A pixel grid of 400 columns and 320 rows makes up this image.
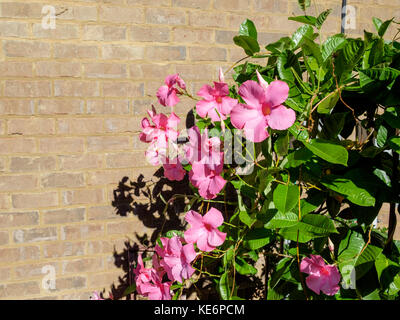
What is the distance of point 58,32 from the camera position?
5.50ft

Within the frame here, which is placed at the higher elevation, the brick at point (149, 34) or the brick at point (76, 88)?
the brick at point (149, 34)

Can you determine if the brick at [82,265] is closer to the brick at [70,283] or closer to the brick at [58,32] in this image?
the brick at [70,283]

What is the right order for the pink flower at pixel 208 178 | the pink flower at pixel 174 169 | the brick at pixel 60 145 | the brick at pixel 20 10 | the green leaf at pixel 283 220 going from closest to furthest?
the green leaf at pixel 283 220 < the pink flower at pixel 208 178 < the pink flower at pixel 174 169 < the brick at pixel 20 10 < the brick at pixel 60 145

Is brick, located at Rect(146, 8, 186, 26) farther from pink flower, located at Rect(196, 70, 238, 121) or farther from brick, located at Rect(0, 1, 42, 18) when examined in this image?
pink flower, located at Rect(196, 70, 238, 121)

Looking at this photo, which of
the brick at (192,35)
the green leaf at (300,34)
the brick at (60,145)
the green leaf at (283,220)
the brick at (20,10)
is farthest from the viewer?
the brick at (192,35)

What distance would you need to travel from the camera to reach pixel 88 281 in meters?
1.84

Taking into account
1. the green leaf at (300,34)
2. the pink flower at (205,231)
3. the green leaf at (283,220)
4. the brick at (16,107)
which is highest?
the green leaf at (300,34)

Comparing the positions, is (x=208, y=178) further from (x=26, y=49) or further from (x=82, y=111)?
(x=26, y=49)

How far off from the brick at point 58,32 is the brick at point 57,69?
0.38 ft

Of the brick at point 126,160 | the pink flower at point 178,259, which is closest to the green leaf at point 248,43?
the pink flower at point 178,259

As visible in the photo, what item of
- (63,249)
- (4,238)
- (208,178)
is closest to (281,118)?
(208,178)

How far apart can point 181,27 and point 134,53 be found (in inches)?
10.7

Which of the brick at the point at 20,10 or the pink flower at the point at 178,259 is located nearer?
the pink flower at the point at 178,259

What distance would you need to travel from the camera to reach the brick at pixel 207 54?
185cm
